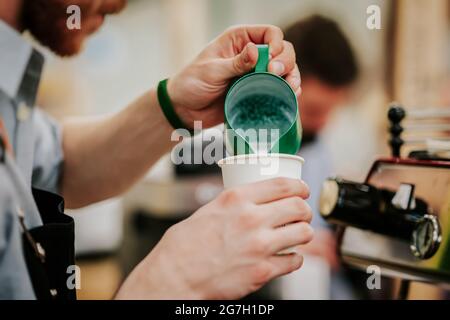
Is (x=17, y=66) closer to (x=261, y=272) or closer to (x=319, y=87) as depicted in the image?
(x=261, y=272)

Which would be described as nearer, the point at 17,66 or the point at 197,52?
the point at 17,66

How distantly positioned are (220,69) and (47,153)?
477 millimetres

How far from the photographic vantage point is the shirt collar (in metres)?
0.80

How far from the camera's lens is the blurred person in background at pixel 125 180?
60cm

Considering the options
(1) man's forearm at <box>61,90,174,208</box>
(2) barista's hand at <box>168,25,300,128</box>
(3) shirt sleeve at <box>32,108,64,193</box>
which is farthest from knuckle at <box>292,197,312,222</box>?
(3) shirt sleeve at <box>32,108,64,193</box>

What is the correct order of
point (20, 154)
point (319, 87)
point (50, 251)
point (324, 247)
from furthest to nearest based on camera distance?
point (319, 87) → point (324, 247) → point (20, 154) → point (50, 251)

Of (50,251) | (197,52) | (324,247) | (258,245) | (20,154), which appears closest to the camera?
(258,245)

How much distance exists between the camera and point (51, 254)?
70cm

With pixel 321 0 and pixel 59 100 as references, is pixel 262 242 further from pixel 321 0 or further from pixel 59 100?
pixel 59 100

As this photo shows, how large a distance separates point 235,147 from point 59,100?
3673 millimetres

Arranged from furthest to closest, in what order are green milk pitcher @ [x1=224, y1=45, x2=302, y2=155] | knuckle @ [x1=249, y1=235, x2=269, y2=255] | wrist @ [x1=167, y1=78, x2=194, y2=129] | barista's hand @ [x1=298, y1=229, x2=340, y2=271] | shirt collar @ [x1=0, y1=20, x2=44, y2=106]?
barista's hand @ [x1=298, y1=229, x2=340, y2=271]
wrist @ [x1=167, y1=78, x2=194, y2=129]
shirt collar @ [x1=0, y1=20, x2=44, y2=106]
green milk pitcher @ [x1=224, y1=45, x2=302, y2=155]
knuckle @ [x1=249, y1=235, x2=269, y2=255]

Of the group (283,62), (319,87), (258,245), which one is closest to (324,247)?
(319,87)

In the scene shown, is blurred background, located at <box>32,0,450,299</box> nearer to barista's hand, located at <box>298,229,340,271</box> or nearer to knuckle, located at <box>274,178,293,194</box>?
barista's hand, located at <box>298,229,340,271</box>

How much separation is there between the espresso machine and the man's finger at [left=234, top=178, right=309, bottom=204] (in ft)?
0.84
